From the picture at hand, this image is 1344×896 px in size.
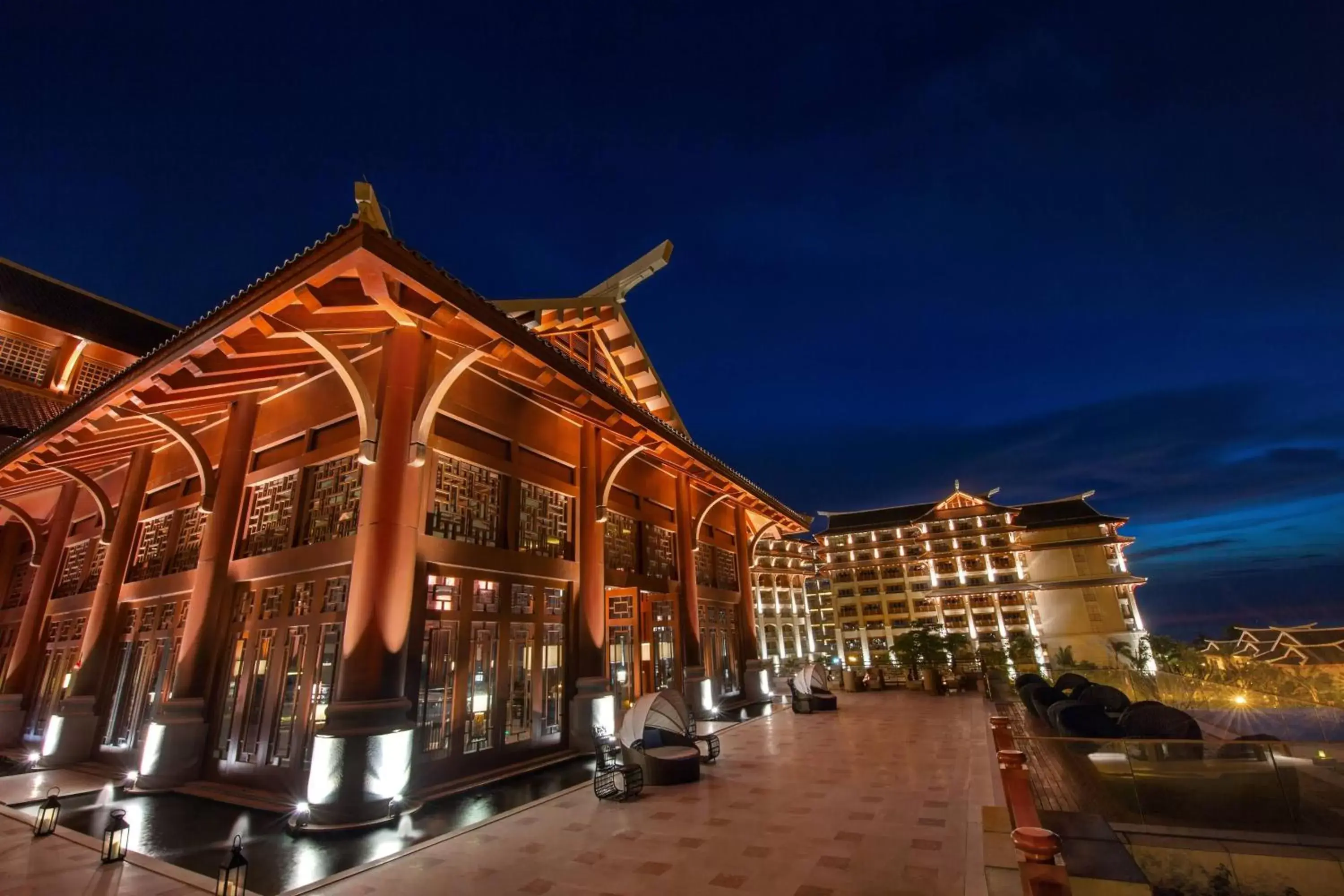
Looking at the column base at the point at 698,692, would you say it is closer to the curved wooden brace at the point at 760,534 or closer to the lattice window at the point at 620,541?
the lattice window at the point at 620,541

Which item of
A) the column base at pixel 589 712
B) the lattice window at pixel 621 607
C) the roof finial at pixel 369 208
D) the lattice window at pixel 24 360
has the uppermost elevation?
the lattice window at pixel 24 360

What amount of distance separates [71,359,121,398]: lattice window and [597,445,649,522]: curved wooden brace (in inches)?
536

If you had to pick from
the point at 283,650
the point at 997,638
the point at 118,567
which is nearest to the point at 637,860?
the point at 283,650

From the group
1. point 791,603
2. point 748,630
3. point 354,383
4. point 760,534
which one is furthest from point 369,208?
point 791,603

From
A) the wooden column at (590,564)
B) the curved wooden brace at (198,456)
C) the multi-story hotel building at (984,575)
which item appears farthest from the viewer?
the multi-story hotel building at (984,575)

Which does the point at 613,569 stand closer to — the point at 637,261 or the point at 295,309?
the point at 295,309

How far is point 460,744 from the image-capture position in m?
8.75

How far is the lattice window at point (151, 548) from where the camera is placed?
12414mm

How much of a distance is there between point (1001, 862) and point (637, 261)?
16.4m

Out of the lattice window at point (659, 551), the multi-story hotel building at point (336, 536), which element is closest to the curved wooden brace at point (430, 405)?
the multi-story hotel building at point (336, 536)

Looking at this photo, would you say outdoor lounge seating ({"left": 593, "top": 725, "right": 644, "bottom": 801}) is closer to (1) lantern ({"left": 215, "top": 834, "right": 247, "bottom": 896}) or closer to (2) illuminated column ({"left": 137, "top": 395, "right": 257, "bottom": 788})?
(1) lantern ({"left": 215, "top": 834, "right": 247, "bottom": 896})

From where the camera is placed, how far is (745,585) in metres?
20.9

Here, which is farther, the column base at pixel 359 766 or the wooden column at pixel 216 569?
the wooden column at pixel 216 569

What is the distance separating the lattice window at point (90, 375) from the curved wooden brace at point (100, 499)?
101 inches
